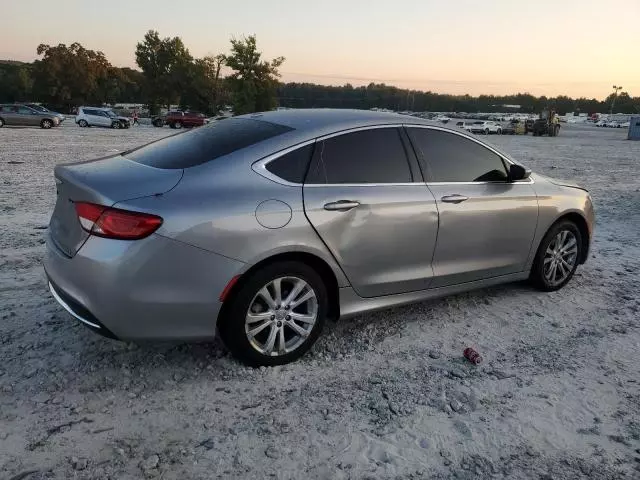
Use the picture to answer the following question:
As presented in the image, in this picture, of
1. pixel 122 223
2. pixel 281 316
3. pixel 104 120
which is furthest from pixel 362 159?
pixel 104 120

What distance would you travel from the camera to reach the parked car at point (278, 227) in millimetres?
2961

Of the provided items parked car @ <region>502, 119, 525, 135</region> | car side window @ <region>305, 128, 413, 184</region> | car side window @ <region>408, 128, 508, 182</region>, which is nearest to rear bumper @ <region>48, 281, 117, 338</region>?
car side window @ <region>305, 128, 413, 184</region>

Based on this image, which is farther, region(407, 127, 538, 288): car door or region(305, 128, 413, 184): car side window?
region(407, 127, 538, 288): car door

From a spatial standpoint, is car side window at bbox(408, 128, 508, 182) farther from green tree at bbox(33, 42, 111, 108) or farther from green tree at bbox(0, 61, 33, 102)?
green tree at bbox(0, 61, 33, 102)

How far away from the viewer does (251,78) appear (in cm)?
6194

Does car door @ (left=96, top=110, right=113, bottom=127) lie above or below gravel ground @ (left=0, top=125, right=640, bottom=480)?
below

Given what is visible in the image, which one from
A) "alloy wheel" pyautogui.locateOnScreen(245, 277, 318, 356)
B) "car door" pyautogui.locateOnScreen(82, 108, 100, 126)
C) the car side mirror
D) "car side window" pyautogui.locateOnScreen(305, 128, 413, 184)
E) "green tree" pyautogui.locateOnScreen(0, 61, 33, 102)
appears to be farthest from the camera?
"green tree" pyautogui.locateOnScreen(0, 61, 33, 102)

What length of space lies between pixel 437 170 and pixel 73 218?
2.62m

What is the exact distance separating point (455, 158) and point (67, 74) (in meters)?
83.7

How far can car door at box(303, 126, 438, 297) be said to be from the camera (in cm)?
349

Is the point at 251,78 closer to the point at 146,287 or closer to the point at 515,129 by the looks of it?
the point at 515,129

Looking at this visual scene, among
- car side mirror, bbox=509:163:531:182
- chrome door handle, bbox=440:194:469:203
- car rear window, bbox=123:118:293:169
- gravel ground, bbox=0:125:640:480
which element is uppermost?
car rear window, bbox=123:118:293:169

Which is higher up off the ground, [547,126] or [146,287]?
[547,126]

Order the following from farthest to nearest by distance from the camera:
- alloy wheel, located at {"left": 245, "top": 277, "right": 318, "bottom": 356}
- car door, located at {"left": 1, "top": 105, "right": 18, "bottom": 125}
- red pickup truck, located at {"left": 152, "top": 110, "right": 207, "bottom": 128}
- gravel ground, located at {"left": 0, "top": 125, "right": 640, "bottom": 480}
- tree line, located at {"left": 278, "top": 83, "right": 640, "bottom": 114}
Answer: tree line, located at {"left": 278, "top": 83, "right": 640, "bottom": 114} → red pickup truck, located at {"left": 152, "top": 110, "right": 207, "bottom": 128} → car door, located at {"left": 1, "top": 105, "right": 18, "bottom": 125} → alloy wheel, located at {"left": 245, "top": 277, "right": 318, "bottom": 356} → gravel ground, located at {"left": 0, "top": 125, "right": 640, "bottom": 480}
